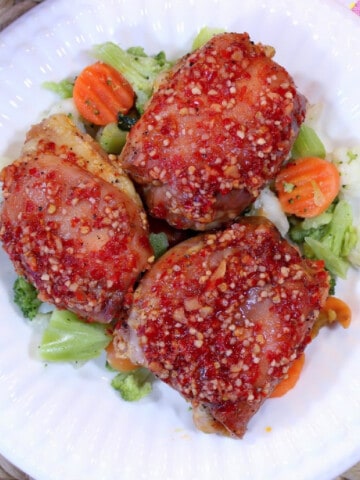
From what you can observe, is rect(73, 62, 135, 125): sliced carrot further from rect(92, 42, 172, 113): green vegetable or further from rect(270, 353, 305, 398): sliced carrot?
rect(270, 353, 305, 398): sliced carrot

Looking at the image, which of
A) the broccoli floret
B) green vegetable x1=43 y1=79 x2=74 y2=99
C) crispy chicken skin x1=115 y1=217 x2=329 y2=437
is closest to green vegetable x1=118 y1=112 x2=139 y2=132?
green vegetable x1=43 y1=79 x2=74 y2=99

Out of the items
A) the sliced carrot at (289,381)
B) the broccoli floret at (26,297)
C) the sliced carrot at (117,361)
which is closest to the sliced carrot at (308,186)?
the sliced carrot at (289,381)

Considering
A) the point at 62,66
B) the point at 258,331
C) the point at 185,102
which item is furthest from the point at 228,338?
the point at 62,66

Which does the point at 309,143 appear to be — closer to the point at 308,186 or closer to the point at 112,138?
the point at 308,186

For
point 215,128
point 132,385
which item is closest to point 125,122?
point 215,128

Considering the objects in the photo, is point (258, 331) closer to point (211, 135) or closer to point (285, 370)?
point (285, 370)

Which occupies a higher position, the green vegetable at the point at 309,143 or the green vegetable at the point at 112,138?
the green vegetable at the point at 112,138

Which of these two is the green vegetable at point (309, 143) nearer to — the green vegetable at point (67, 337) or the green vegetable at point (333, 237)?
the green vegetable at point (333, 237)
